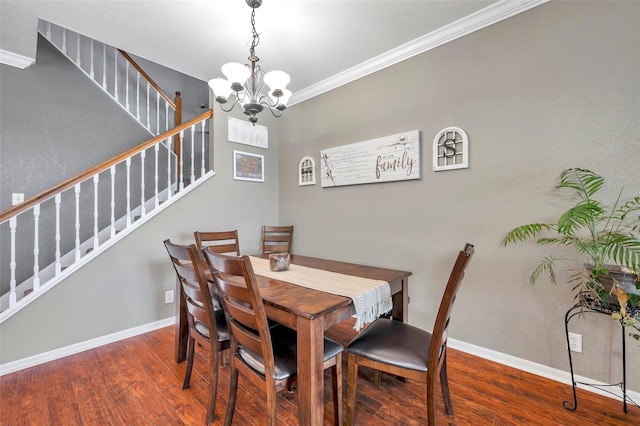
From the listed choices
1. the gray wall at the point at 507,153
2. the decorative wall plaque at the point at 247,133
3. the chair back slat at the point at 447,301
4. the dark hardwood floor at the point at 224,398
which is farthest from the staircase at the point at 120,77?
the chair back slat at the point at 447,301

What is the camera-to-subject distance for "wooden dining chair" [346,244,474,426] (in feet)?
4.11

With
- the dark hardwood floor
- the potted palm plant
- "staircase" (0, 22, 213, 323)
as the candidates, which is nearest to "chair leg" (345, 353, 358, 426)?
the dark hardwood floor

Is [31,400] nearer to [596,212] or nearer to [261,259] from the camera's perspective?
[261,259]

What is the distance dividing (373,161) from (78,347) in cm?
312

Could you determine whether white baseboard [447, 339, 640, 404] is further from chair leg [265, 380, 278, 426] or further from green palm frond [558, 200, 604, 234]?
chair leg [265, 380, 278, 426]

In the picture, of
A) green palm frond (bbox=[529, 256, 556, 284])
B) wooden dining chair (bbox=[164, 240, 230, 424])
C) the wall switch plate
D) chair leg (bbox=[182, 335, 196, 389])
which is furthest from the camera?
the wall switch plate

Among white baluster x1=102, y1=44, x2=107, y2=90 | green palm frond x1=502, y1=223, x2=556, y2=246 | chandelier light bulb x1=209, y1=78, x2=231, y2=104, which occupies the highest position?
white baluster x1=102, y1=44, x2=107, y2=90

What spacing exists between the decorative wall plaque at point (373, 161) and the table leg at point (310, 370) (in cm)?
179

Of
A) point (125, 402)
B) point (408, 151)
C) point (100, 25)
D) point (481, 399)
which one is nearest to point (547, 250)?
point (481, 399)

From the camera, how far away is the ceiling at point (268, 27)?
2.03m

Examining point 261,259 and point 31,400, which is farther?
point 261,259

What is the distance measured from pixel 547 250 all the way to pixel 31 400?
3.54m

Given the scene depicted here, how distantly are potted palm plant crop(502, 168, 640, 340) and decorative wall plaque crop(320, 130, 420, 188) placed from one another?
40.4 inches

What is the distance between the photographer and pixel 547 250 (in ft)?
6.23
